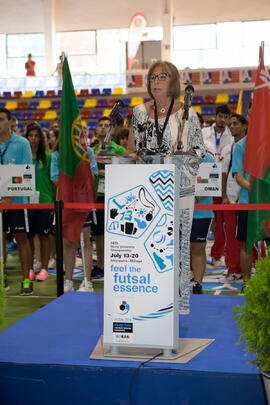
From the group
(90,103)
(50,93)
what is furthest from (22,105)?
(90,103)

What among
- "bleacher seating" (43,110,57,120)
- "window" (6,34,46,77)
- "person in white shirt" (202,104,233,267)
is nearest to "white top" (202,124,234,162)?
"person in white shirt" (202,104,233,267)

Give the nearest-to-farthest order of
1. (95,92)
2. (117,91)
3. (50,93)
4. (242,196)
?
(242,196)
(95,92)
(117,91)
(50,93)

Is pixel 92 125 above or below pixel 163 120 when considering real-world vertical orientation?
above

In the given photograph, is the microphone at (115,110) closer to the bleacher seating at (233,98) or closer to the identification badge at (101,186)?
the identification badge at (101,186)

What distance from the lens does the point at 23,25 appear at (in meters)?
18.8

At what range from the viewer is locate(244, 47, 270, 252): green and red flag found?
4312 mm

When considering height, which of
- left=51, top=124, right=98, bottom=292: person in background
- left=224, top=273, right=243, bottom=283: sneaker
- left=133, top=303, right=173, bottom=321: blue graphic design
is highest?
left=133, top=303, right=173, bottom=321: blue graphic design

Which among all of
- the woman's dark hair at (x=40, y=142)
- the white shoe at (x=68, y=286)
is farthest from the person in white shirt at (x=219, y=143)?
the white shoe at (x=68, y=286)

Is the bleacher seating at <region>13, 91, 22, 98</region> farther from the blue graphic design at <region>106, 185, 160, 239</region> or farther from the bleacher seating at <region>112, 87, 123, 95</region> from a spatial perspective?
the blue graphic design at <region>106, 185, 160, 239</region>

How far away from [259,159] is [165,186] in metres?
2.36

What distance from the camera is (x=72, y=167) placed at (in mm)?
4785

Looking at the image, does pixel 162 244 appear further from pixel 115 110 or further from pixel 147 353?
pixel 115 110

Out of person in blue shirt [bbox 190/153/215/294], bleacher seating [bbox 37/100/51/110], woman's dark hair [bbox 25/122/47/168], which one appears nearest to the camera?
person in blue shirt [bbox 190/153/215/294]

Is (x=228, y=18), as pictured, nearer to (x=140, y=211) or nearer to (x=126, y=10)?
(x=126, y=10)
